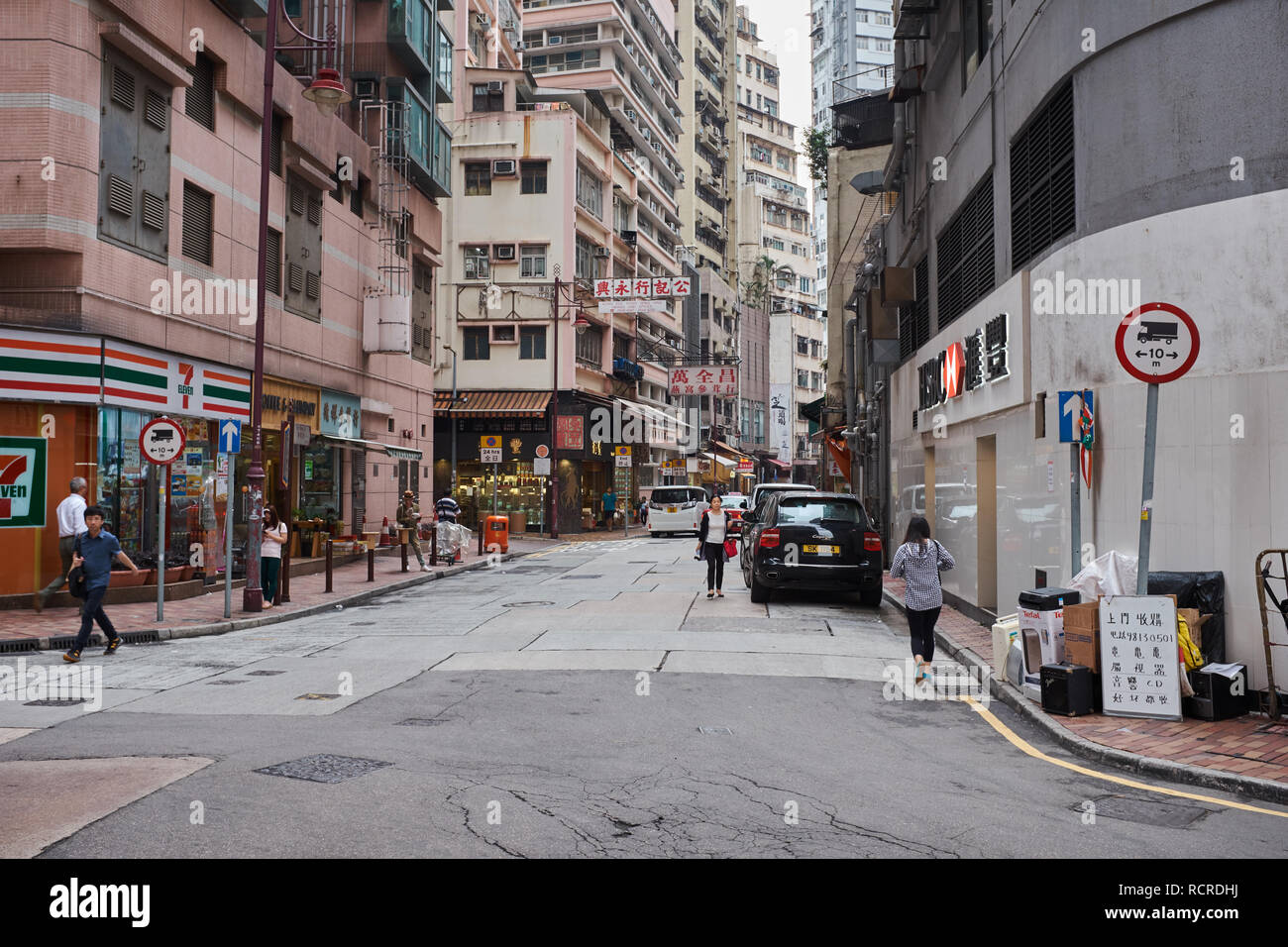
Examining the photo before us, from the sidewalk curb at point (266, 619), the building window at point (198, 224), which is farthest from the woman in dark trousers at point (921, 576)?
the building window at point (198, 224)

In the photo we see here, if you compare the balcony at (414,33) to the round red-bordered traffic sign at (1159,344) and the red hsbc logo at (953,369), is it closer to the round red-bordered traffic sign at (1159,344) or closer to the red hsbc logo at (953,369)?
the red hsbc logo at (953,369)

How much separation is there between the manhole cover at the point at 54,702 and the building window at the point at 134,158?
33.9ft

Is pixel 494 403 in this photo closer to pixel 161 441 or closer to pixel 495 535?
pixel 495 535

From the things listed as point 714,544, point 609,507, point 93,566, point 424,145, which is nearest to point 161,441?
point 93,566

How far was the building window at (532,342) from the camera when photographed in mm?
47625

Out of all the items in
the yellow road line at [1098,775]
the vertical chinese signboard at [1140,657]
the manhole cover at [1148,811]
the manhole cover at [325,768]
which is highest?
the vertical chinese signboard at [1140,657]

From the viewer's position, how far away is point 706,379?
44250mm

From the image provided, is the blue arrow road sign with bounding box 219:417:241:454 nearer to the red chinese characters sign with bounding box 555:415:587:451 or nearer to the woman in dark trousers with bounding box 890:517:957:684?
the woman in dark trousers with bounding box 890:517:957:684

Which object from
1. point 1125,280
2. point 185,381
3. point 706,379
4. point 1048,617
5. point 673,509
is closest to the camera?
point 1048,617

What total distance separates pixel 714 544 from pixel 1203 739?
10860 mm

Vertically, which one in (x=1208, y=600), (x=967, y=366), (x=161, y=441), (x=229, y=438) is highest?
(x=967, y=366)

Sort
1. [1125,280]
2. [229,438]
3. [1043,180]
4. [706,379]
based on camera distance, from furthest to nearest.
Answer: [706,379]
[229,438]
[1043,180]
[1125,280]

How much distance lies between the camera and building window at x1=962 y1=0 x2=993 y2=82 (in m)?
16.7
